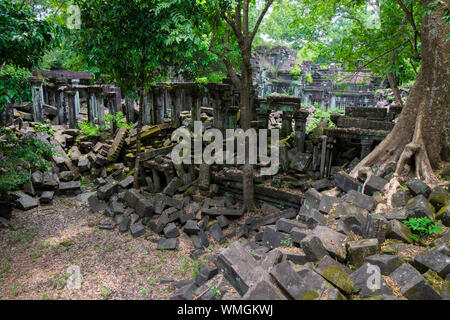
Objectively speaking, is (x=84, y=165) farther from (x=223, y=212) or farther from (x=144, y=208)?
(x=223, y=212)

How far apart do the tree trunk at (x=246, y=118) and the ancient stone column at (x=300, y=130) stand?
147cm

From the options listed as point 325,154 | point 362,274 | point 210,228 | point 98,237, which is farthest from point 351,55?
point 98,237

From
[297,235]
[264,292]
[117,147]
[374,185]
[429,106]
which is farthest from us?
[117,147]

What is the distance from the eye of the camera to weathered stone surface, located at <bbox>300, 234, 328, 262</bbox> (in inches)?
165

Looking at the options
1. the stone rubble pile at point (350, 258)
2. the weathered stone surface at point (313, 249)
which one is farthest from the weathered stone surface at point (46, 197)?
the weathered stone surface at point (313, 249)

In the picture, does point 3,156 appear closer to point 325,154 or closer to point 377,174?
point 325,154

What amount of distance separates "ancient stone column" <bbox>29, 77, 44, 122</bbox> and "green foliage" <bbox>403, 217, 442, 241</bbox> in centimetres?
1445

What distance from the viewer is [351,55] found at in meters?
10.3

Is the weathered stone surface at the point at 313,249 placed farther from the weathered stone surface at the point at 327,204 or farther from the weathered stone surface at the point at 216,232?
the weathered stone surface at the point at 216,232

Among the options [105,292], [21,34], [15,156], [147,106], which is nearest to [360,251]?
[105,292]

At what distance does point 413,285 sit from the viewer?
3.27 metres

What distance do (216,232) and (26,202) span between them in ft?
→ 18.7

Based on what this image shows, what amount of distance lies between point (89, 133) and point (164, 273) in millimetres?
8721

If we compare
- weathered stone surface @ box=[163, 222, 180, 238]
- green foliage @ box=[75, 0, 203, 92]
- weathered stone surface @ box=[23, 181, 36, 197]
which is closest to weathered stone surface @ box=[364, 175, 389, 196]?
weathered stone surface @ box=[163, 222, 180, 238]
